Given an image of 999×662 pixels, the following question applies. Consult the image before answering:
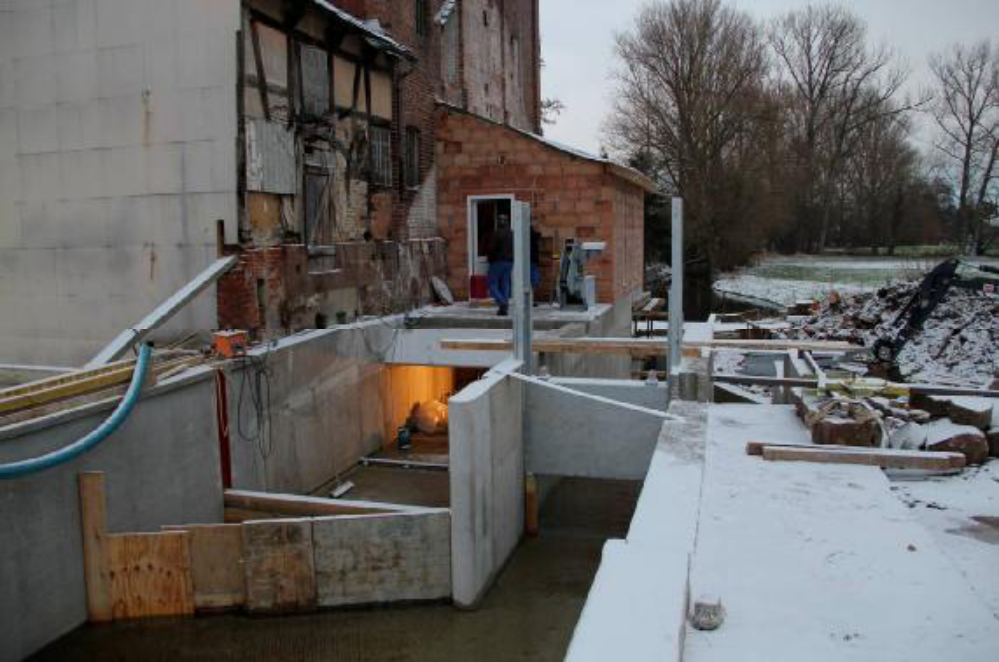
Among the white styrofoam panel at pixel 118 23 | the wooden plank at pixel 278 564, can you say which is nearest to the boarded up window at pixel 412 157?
the white styrofoam panel at pixel 118 23

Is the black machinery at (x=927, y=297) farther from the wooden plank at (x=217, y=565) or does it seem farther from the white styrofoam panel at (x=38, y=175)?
the white styrofoam panel at (x=38, y=175)

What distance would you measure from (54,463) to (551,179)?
423 inches

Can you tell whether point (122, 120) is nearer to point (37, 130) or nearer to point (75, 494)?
point (37, 130)

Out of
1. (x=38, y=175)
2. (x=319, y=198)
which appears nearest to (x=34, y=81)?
(x=38, y=175)

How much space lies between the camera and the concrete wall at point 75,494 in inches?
296

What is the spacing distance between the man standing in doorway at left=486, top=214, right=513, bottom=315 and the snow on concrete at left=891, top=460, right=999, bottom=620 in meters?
8.62

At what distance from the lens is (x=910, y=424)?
6945 mm

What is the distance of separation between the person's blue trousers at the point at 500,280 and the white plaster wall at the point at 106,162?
4679 millimetres

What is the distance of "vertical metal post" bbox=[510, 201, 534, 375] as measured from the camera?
1027 centimetres

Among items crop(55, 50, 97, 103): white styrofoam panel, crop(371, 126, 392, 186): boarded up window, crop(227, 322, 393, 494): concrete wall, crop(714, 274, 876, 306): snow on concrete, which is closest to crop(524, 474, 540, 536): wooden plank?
crop(227, 322, 393, 494): concrete wall

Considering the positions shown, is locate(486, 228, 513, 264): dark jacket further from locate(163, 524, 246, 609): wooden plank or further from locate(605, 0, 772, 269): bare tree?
locate(605, 0, 772, 269): bare tree

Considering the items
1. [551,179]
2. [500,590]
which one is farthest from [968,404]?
→ [551,179]

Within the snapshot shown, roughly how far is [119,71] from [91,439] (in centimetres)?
578

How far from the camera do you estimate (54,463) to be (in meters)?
7.29
